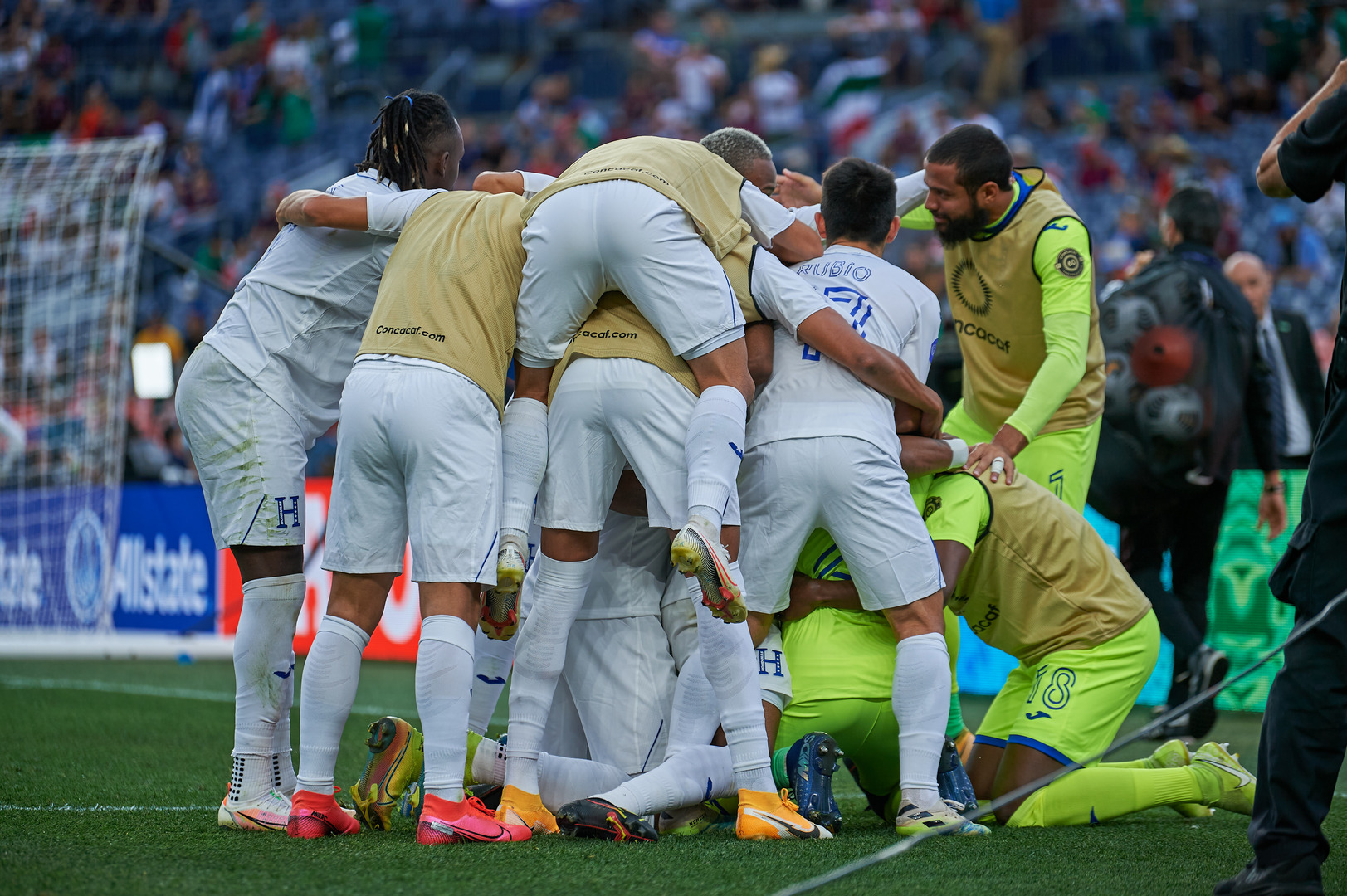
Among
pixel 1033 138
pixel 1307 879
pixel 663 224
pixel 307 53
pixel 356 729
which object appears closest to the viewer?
pixel 1307 879

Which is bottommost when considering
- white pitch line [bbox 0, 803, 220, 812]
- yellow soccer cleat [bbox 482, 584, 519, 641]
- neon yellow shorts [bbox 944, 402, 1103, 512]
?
white pitch line [bbox 0, 803, 220, 812]

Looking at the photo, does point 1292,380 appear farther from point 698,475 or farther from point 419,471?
point 419,471

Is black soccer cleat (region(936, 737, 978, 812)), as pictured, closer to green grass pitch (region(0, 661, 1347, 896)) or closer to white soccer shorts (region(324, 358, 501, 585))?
green grass pitch (region(0, 661, 1347, 896))

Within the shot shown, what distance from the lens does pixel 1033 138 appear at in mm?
14492

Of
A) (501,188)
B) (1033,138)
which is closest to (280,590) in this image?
(501,188)

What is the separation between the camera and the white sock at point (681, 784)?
345 cm

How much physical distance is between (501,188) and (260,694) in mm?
1636

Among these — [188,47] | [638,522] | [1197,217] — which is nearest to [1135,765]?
[638,522]

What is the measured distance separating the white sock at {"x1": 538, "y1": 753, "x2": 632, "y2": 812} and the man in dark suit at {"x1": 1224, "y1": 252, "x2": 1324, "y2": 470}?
5272 millimetres

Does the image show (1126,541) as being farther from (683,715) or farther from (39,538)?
(39,538)

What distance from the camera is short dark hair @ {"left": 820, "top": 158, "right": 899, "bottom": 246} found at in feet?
13.4

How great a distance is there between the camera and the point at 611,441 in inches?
142

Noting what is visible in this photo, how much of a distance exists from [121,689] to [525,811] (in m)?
5.10

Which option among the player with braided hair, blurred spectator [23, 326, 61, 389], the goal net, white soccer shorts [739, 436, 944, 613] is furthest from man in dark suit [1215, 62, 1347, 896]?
blurred spectator [23, 326, 61, 389]
